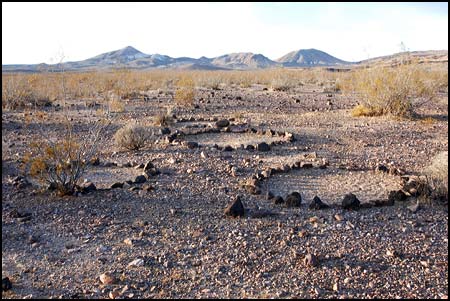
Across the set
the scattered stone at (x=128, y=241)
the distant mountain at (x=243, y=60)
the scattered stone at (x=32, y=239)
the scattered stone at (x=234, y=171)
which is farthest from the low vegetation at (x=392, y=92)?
the distant mountain at (x=243, y=60)

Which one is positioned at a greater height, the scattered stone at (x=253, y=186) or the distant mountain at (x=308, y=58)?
the distant mountain at (x=308, y=58)

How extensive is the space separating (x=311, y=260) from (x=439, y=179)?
3369 mm

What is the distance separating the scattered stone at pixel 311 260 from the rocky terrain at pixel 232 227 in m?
0.02

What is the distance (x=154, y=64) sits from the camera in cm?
15575

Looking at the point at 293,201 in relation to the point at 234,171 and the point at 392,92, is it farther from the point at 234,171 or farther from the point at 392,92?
the point at 392,92

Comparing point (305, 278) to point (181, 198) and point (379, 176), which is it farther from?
point (379, 176)

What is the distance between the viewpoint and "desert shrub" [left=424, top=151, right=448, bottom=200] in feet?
25.4

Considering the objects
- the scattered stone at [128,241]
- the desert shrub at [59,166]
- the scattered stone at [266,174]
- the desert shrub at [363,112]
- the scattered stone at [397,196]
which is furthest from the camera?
the desert shrub at [363,112]

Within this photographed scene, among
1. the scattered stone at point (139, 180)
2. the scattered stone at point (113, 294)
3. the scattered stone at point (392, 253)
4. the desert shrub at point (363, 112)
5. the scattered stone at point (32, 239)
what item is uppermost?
the desert shrub at point (363, 112)

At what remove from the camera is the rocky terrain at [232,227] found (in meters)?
5.34

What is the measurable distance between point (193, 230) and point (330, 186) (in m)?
3.20

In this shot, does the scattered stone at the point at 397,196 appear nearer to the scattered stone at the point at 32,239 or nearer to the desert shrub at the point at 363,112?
the scattered stone at the point at 32,239

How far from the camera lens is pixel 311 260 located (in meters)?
5.69

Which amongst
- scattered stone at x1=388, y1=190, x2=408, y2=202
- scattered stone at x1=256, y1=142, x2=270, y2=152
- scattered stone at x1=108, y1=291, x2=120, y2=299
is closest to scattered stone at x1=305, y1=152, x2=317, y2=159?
scattered stone at x1=256, y1=142, x2=270, y2=152
